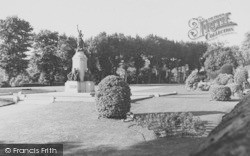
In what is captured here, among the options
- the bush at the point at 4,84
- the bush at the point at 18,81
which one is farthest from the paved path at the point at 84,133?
the bush at the point at 18,81

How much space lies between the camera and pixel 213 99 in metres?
23.7

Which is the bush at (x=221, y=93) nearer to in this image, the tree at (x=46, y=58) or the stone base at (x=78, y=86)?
the stone base at (x=78, y=86)

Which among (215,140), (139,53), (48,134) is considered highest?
(139,53)

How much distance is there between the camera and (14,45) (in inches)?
2124

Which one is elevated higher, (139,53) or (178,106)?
(139,53)

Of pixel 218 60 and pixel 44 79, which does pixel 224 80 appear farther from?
pixel 44 79

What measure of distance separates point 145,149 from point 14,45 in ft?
163

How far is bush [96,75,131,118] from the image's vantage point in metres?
14.4

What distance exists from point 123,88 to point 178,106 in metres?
5.89

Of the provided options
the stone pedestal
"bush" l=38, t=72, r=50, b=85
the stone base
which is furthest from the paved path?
"bush" l=38, t=72, r=50, b=85

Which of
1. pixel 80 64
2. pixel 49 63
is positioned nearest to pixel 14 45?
pixel 49 63

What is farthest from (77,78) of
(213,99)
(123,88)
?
(123,88)

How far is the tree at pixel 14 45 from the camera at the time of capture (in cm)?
5291

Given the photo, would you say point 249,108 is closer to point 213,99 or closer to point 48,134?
point 48,134
